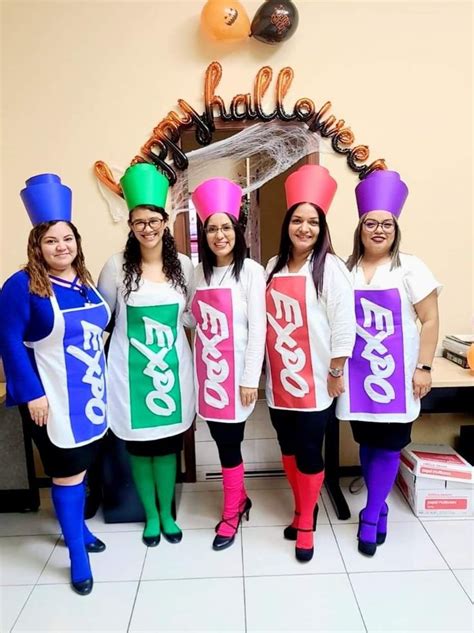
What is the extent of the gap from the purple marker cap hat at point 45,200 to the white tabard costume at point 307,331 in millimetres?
822

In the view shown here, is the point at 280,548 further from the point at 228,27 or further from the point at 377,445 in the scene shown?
the point at 228,27

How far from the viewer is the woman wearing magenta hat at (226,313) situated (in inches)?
66.0

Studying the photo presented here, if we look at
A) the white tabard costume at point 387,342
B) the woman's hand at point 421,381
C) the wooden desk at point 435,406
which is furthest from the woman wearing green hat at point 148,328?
the woman's hand at point 421,381

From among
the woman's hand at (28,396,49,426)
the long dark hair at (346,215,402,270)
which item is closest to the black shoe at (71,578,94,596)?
the woman's hand at (28,396,49,426)

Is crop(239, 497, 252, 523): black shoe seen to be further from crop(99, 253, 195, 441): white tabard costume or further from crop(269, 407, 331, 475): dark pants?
crop(99, 253, 195, 441): white tabard costume

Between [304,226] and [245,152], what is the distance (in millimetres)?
865

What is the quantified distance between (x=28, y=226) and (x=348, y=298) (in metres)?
1.64

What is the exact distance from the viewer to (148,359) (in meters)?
1.76

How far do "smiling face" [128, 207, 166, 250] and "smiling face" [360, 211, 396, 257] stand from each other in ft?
2.59

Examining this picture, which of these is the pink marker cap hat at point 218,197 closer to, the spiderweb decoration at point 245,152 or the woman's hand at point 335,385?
the spiderweb decoration at point 245,152

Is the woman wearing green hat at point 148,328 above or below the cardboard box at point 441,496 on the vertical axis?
above

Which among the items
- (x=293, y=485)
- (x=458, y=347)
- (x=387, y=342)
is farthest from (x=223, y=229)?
(x=458, y=347)

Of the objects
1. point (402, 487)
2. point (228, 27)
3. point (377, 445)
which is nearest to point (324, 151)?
point (228, 27)

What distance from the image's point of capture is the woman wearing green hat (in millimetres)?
1698
